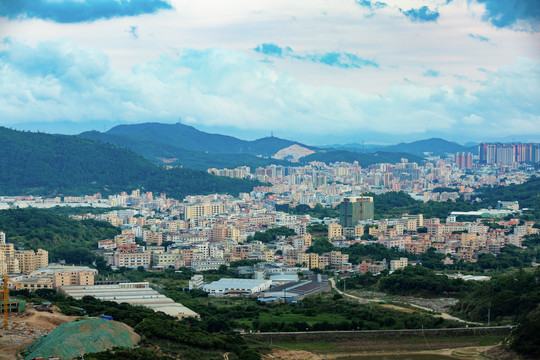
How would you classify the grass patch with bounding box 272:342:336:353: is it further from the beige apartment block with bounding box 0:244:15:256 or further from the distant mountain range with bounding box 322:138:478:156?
the distant mountain range with bounding box 322:138:478:156

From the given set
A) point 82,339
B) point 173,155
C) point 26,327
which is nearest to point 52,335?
point 82,339

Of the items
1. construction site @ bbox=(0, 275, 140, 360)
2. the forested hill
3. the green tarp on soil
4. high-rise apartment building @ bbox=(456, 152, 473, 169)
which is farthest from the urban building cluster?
high-rise apartment building @ bbox=(456, 152, 473, 169)

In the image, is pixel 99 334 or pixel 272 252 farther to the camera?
pixel 272 252

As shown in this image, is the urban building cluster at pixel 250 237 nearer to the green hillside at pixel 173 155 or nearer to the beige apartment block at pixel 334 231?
the beige apartment block at pixel 334 231

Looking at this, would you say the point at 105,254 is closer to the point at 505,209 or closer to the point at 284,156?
the point at 505,209

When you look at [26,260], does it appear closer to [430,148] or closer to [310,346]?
[310,346]

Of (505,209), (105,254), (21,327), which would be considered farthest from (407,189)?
(21,327)
